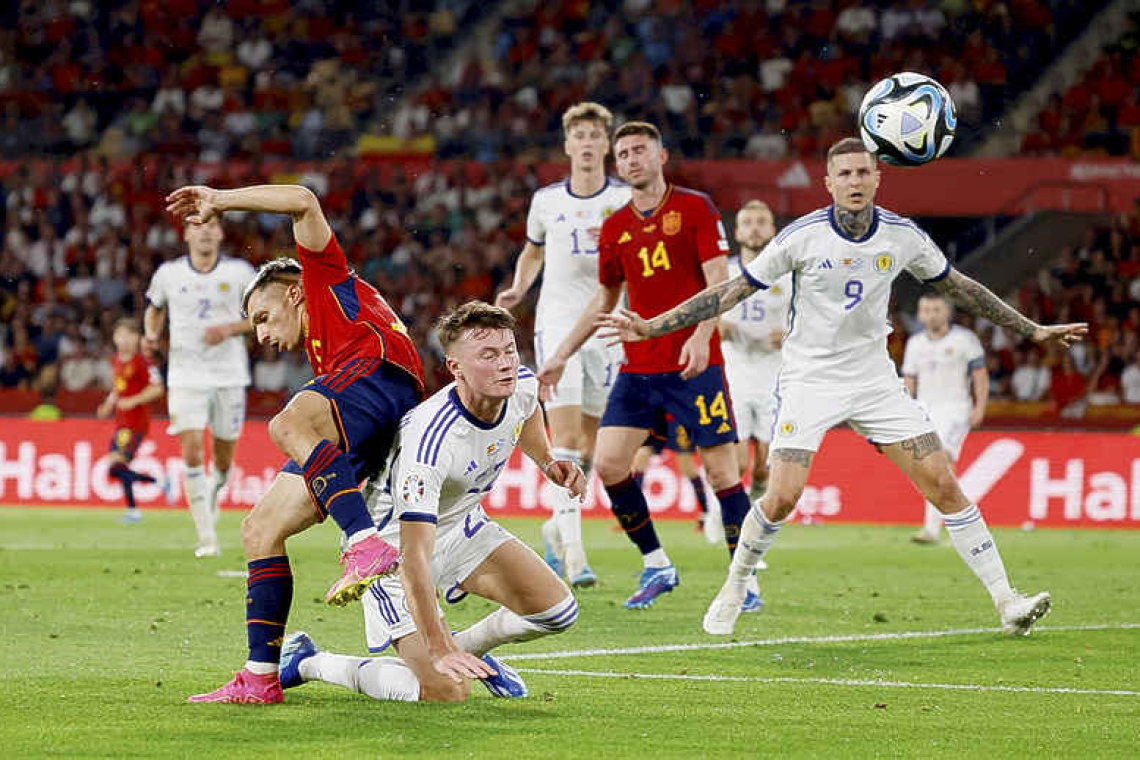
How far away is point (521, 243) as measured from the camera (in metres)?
25.3

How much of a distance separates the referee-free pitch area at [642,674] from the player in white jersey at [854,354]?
0.47 meters

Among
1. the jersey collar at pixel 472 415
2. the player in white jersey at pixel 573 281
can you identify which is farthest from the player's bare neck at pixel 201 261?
the jersey collar at pixel 472 415

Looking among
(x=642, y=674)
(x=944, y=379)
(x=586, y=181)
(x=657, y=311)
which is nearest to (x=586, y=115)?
(x=586, y=181)

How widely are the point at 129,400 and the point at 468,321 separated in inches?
501

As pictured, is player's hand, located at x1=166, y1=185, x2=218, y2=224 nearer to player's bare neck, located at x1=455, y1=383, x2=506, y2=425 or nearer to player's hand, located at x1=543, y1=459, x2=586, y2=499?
player's bare neck, located at x1=455, y1=383, x2=506, y2=425

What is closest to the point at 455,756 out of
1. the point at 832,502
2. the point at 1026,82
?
the point at 832,502

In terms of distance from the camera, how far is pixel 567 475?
6.77m

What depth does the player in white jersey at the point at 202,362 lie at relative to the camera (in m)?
14.0

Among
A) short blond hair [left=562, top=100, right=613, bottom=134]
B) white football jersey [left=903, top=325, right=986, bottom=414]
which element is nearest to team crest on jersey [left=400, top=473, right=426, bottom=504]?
short blond hair [left=562, top=100, right=613, bottom=134]

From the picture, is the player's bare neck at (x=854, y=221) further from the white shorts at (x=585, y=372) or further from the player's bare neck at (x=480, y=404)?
the white shorts at (x=585, y=372)

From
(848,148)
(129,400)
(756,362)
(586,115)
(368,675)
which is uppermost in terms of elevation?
(586,115)

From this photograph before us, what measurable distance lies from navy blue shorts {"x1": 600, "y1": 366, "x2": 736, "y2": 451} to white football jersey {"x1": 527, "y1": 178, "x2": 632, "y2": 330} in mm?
1683

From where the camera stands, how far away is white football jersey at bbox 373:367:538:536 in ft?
21.2

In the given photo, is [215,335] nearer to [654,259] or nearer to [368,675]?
[654,259]
